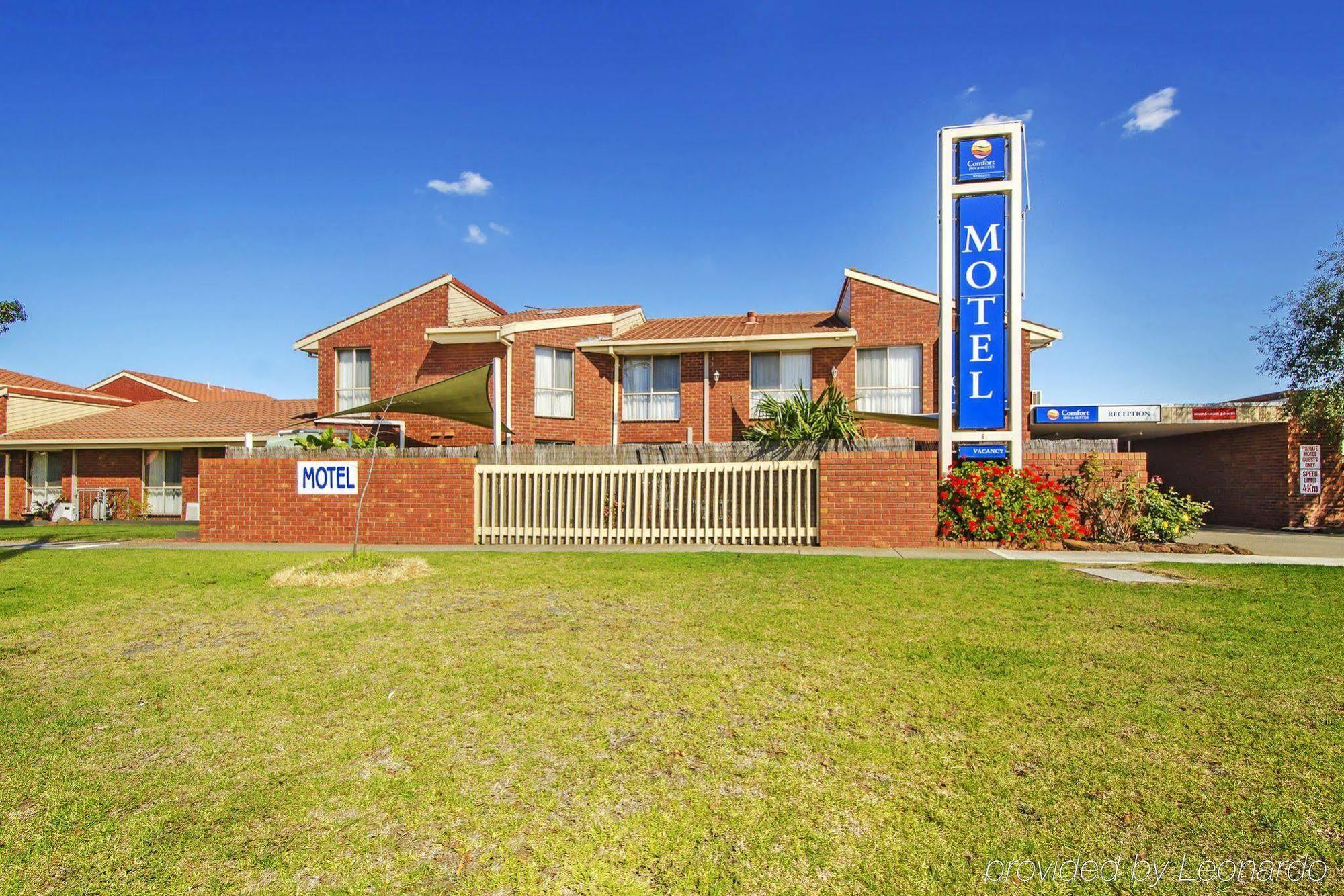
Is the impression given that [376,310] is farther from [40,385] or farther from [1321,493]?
[1321,493]

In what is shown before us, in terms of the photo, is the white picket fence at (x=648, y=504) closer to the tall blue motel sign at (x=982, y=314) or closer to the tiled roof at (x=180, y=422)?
the tall blue motel sign at (x=982, y=314)

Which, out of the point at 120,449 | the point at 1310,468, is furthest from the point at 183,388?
the point at 1310,468

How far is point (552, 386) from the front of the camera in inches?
737

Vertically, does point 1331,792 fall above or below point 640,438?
below

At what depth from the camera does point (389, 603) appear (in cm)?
617

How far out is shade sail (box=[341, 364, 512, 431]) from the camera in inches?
482

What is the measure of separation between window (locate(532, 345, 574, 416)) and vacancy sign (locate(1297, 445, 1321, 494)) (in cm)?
1830

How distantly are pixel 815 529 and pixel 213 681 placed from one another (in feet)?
27.8

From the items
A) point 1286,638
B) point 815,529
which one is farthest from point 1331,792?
point 815,529

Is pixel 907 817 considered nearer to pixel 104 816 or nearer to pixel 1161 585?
pixel 104 816

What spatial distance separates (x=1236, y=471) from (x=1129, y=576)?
567 inches

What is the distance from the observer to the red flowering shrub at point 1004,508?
1055cm

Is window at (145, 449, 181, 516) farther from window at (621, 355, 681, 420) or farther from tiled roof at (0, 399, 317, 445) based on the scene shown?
window at (621, 355, 681, 420)

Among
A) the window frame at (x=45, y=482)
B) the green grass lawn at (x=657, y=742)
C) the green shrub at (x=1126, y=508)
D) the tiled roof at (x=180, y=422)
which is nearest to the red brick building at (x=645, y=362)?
the tiled roof at (x=180, y=422)
